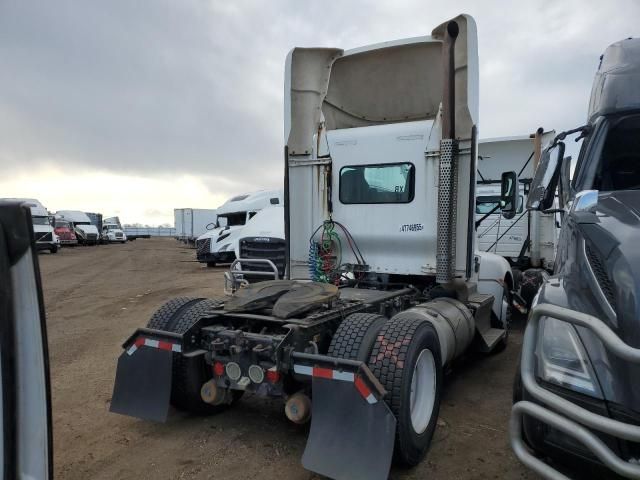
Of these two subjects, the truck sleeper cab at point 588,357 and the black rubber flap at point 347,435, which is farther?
the black rubber flap at point 347,435

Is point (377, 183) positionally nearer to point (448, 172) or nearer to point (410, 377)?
point (448, 172)

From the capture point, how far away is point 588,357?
2.09 metres

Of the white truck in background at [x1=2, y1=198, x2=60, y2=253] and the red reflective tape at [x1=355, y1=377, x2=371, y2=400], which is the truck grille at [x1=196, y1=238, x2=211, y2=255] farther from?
the red reflective tape at [x1=355, y1=377, x2=371, y2=400]

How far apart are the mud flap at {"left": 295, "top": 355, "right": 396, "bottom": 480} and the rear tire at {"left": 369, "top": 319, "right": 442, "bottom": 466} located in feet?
0.80

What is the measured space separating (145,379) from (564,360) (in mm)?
3037

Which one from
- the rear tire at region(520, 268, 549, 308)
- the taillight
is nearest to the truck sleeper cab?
the taillight

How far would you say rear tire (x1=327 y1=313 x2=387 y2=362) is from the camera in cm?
326

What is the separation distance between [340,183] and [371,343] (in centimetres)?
263

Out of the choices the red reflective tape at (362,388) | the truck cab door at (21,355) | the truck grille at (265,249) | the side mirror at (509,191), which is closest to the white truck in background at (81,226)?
the truck grille at (265,249)

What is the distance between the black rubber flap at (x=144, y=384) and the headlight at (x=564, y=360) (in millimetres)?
2661

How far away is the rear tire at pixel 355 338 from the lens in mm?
3264

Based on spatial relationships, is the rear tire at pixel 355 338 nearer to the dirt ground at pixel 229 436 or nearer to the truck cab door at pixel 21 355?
the dirt ground at pixel 229 436

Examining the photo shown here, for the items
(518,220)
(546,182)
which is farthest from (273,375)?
(518,220)

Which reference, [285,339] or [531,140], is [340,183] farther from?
[531,140]
